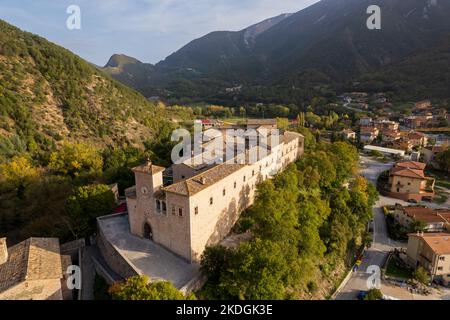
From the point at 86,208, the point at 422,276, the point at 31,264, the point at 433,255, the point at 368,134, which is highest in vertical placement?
the point at 368,134

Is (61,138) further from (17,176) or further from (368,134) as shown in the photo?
(368,134)

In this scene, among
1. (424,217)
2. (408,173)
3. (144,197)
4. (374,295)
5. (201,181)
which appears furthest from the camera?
(408,173)

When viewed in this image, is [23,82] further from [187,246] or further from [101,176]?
[187,246]

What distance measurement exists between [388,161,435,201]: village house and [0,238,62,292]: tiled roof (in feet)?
179

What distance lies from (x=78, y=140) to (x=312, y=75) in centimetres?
13135

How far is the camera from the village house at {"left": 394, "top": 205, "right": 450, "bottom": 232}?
1634 inches

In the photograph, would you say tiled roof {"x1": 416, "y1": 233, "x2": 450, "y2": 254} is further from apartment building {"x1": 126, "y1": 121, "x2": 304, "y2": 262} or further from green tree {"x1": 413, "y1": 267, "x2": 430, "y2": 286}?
apartment building {"x1": 126, "y1": 121, "x2": 304, "y2": 262}

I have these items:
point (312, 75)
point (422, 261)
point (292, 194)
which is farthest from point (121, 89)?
point (312, 75)

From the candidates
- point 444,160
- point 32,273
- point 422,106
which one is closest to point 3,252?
point 32,273

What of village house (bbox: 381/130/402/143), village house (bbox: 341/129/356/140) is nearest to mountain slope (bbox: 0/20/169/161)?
village house (bbox: 341/129/356/140)

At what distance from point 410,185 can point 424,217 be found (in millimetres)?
14028

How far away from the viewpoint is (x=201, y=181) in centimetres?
2609

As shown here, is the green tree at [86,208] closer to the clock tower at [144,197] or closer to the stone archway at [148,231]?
the clock tower at [144,197]

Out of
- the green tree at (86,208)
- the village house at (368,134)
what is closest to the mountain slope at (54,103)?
the green tree at (86,208)
